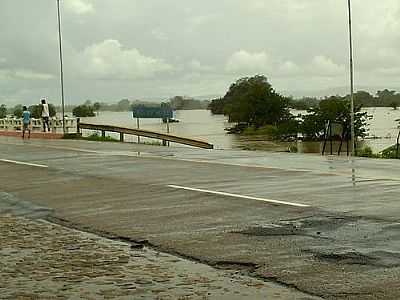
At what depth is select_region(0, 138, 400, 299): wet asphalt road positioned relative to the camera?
7961mm

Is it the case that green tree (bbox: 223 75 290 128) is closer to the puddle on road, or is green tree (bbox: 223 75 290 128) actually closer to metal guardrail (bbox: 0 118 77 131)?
metal guardrail (bbox: 0 118 77 131)

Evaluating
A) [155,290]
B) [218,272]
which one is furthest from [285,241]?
[155,290]

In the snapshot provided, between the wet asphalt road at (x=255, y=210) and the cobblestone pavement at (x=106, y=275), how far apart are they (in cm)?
35

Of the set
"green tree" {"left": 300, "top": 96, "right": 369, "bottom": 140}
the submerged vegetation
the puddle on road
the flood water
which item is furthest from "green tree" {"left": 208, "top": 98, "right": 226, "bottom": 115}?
the puddle on road

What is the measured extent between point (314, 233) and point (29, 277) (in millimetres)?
3674

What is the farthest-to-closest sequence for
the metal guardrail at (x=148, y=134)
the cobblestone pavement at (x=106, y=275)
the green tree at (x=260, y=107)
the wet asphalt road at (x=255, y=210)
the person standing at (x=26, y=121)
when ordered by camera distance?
the green tree at (x=260, y=107), the person standing at (x=26, y=121), the metal guardrail at (x=148, y=134), the wet asphalt road at (x=255, y=210), the cobblestone pavement at (x=106, y=275)

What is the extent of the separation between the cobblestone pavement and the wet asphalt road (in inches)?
13.9

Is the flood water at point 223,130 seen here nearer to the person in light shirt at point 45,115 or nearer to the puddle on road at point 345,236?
the person in light shirt at point 45,115

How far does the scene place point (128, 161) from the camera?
75.0ft

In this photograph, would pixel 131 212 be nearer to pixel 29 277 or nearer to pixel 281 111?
pixel 29 277

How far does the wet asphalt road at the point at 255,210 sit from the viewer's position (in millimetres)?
7961

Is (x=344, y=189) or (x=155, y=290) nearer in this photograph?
(x=155, y=290)

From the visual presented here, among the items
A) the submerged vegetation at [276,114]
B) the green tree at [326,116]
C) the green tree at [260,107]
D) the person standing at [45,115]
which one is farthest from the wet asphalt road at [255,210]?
the green tree at [260,107]

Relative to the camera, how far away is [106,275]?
801 centimetres
